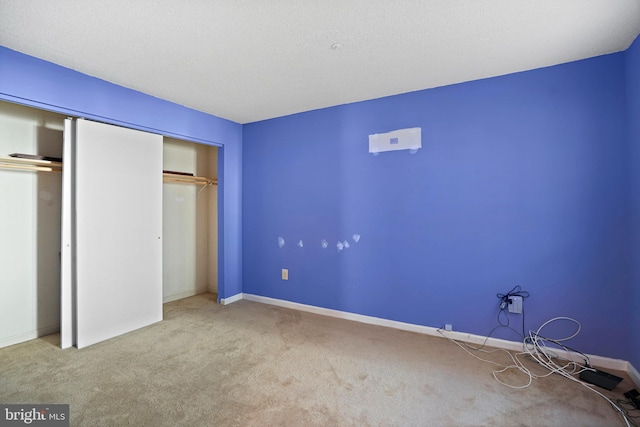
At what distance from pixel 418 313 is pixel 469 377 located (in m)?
0.83

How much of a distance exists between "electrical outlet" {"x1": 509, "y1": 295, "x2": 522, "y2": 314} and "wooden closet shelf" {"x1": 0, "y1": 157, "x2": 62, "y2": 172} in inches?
171

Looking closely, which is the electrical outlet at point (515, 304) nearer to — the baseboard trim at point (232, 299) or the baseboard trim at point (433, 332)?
the baseboard trim at point (433, 332)

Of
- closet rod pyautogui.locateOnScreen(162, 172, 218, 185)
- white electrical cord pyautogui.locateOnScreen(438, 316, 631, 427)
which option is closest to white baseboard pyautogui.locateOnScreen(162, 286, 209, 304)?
closet rod pyautogui.locateOnScreen(162, 172, 218, 185)

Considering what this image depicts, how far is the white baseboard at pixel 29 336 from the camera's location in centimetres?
263

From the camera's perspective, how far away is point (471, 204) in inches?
106

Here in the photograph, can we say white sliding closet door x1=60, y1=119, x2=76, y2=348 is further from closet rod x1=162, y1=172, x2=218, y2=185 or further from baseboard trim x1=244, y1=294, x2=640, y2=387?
baseboard trim x1=244, y1=294, x2=640, y2=387

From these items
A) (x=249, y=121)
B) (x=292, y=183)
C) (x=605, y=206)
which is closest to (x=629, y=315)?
(x=605, y=206)

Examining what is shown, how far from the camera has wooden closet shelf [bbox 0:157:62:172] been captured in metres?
2.54

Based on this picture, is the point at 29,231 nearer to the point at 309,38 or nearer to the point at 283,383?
the point at 283,383

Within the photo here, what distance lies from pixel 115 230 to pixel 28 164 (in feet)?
3.09

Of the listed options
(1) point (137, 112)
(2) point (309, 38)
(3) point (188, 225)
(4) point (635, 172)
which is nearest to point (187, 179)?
(3) point (188, 225)

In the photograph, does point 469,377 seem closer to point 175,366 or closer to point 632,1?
point 175,366

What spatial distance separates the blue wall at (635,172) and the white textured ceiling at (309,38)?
0.18 metres

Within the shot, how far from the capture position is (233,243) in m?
4.00
